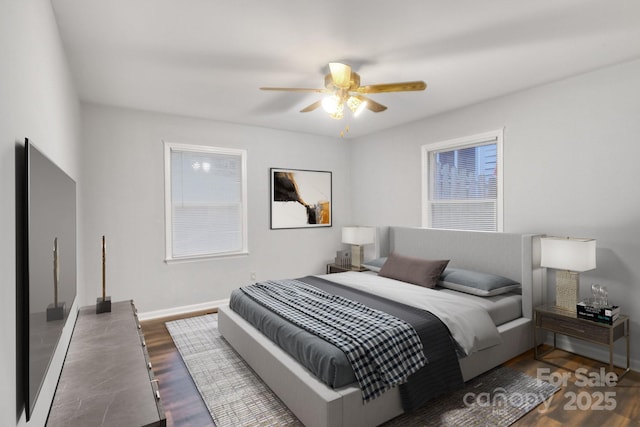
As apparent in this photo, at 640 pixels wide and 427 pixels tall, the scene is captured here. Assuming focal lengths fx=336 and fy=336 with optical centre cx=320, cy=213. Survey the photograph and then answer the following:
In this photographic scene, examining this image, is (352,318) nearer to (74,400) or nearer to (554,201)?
(74,400)

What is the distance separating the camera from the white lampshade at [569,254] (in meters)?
2.77

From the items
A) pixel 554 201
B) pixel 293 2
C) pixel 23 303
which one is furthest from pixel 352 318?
pixel 554 201

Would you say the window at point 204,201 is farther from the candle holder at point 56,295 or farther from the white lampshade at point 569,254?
the white lampshade at point 569,254

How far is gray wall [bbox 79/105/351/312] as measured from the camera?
3918 millimetres

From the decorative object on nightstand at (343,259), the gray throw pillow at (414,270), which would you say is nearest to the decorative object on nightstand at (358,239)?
the decorative object on nightstand at (343,259)

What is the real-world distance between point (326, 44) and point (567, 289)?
2.94m

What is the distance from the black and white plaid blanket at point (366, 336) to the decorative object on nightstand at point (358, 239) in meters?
2.21

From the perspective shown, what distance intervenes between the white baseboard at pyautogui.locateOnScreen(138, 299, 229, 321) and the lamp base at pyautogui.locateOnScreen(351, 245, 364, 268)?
6.57 ft

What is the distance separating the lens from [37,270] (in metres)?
1.21

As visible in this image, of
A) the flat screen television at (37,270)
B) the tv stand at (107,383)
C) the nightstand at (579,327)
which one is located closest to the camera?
the flat screen television at (37,270)

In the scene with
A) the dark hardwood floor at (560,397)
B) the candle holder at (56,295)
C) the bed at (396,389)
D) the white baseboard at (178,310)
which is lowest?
the dark hardwood floor at (560,397)

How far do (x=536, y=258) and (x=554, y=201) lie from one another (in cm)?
60

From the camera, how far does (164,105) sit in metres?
3.95

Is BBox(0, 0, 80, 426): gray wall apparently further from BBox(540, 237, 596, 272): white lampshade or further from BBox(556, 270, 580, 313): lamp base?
BBox(556, 270, 580, 313): lamp base
